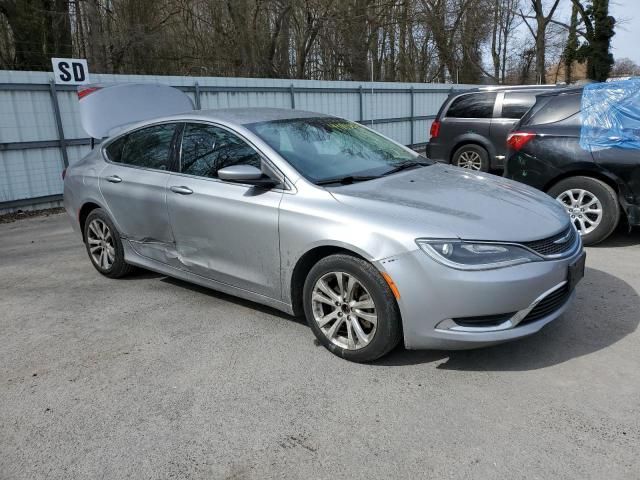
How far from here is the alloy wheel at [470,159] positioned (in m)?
9.76

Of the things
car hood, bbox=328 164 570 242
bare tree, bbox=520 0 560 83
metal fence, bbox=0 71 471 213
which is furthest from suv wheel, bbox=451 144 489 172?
bare tree, bbox=520 0 560 83

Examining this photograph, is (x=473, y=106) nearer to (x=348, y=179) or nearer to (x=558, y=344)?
(x=348, y=179)

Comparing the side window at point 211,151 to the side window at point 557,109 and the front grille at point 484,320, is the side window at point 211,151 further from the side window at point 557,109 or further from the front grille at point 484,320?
the side window at point 557,109

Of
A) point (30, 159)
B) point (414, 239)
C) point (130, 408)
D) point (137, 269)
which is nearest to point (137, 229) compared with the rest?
point (137, 269)

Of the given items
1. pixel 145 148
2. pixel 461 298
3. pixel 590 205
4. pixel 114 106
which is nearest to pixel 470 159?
pixel 590 205

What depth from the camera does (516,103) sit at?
364 inches

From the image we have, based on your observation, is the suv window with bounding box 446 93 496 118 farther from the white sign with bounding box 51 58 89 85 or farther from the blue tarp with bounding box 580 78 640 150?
the white sign with bounding box 51 58 89 85

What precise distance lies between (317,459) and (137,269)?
134 inches

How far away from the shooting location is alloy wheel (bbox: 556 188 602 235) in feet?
18.2

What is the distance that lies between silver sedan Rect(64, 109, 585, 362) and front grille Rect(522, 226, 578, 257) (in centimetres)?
1

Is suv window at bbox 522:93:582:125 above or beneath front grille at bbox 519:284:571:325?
above

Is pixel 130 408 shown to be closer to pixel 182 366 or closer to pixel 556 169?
pixel 182 366

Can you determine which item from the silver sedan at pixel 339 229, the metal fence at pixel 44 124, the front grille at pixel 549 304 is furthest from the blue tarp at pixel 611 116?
the metal fence at pixel 44 124

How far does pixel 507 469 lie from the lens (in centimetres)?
238
